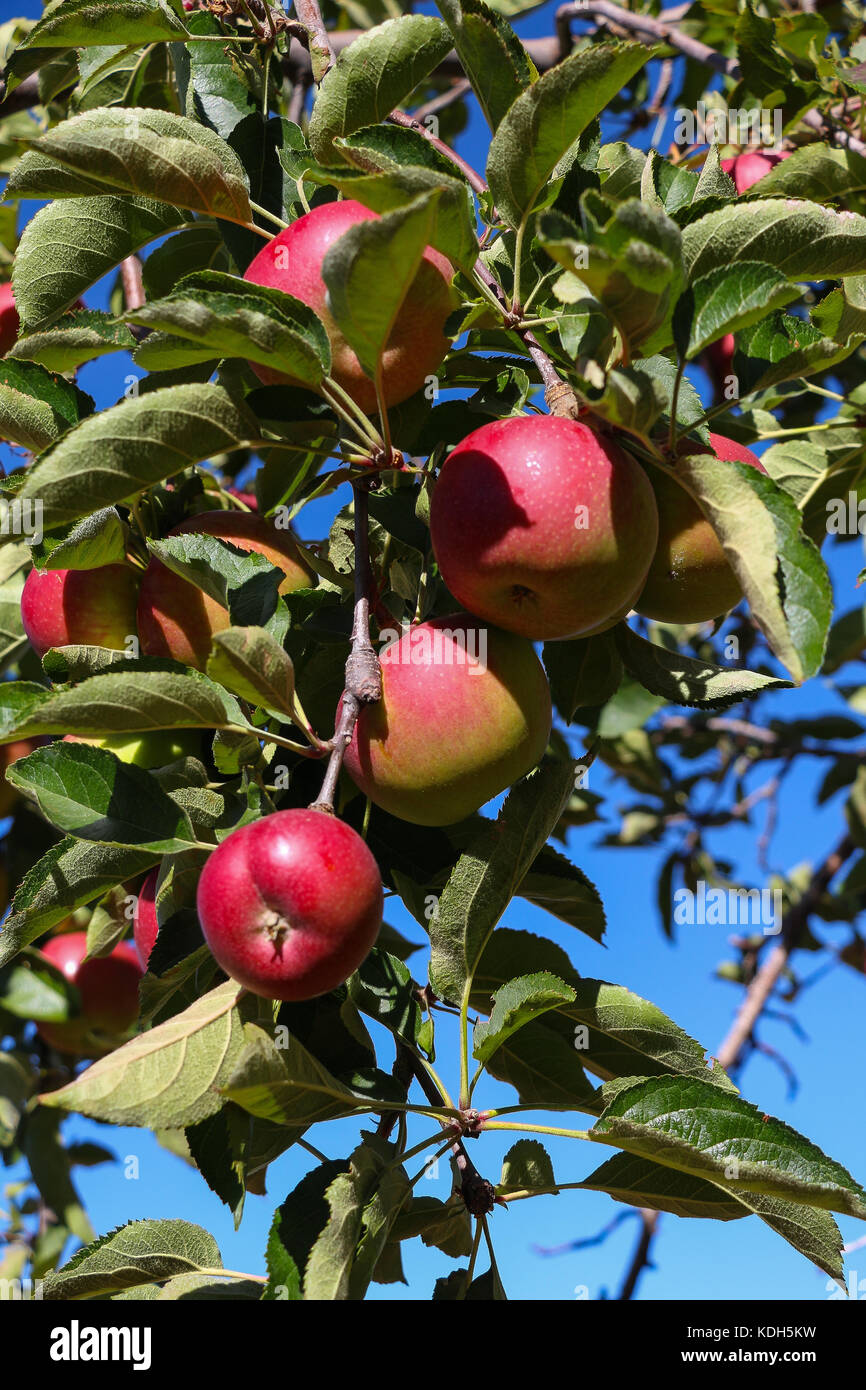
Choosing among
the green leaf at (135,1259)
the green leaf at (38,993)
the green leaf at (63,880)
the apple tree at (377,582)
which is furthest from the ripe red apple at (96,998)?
the green leaf at (63,880)

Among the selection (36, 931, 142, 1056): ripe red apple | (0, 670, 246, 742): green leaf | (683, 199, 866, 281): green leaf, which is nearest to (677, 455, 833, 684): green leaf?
(683, 199, 866, 281): green leaf

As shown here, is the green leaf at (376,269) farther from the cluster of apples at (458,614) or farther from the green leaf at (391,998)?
the green leaf at (391,998)

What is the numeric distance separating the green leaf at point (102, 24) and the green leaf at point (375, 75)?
0.28 meters

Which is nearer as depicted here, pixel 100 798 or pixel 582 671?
pixel 100 798

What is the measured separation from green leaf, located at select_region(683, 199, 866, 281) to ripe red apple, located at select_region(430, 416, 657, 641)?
0.23 m

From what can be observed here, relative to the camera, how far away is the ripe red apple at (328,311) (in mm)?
1229

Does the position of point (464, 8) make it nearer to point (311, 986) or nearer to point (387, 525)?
point (387, 525)

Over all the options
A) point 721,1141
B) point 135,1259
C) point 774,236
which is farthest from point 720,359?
point 135,1259

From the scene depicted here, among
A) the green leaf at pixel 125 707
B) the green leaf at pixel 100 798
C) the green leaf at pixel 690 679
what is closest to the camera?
the green leaf at pixel 125 707

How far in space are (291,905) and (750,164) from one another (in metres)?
2.48

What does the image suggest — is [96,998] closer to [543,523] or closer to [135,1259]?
[135,1259]

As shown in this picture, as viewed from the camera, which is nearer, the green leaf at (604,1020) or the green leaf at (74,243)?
the green leaf at (604,1020)

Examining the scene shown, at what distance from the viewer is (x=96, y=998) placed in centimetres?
318

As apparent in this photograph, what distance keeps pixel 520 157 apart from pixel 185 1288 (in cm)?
136
